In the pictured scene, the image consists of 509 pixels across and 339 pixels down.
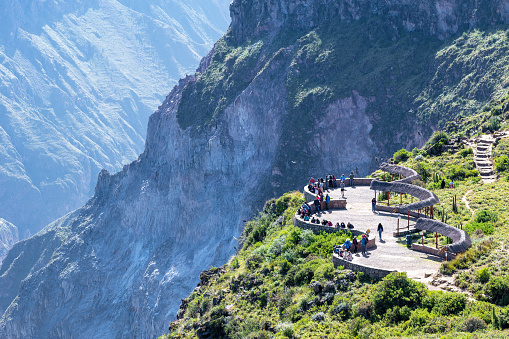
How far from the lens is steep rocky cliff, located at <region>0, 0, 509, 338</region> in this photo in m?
130

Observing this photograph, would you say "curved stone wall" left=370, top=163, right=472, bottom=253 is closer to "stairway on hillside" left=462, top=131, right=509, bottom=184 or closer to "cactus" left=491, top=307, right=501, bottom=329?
"stairway on hillside" left=462, top=131, right=509, bottom=184

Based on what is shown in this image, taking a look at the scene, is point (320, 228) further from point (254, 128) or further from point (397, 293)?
point (254, 128)

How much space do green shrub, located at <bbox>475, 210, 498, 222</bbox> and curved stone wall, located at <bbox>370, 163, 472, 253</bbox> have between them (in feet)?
8.66

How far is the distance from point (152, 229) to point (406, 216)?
13338 cm

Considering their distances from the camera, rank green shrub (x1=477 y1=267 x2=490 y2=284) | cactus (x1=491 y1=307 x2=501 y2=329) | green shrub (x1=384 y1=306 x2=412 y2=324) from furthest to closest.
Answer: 1. green shrub (x1=477 y1=267 x2=490 y2=284)
2. green shrub (x1=384 y1=306 x2=412 y2=324)
3. cactus (x1=491 y1=307 x2=501 y2=329)

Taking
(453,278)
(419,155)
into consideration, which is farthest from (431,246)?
(419,155)

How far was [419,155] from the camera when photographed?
64000 mm

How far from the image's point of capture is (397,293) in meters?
31.8

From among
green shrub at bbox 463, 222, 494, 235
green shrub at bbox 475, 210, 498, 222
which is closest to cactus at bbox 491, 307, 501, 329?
green shrub at bbox 463, 222, 494, 235

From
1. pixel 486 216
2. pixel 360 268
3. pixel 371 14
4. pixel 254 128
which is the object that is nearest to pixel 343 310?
pixel 360 268

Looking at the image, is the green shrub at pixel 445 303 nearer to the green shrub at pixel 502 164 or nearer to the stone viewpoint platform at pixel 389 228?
the stone viewpoint platform at pixel 389 228

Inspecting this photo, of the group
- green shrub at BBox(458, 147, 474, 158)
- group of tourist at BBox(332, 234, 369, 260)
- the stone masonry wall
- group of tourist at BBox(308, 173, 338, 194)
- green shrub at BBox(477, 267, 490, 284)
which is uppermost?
group of tourist at BBox(308, 173, 338, 194)

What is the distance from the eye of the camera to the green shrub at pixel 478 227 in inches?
1523

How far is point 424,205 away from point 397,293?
11.4 m
